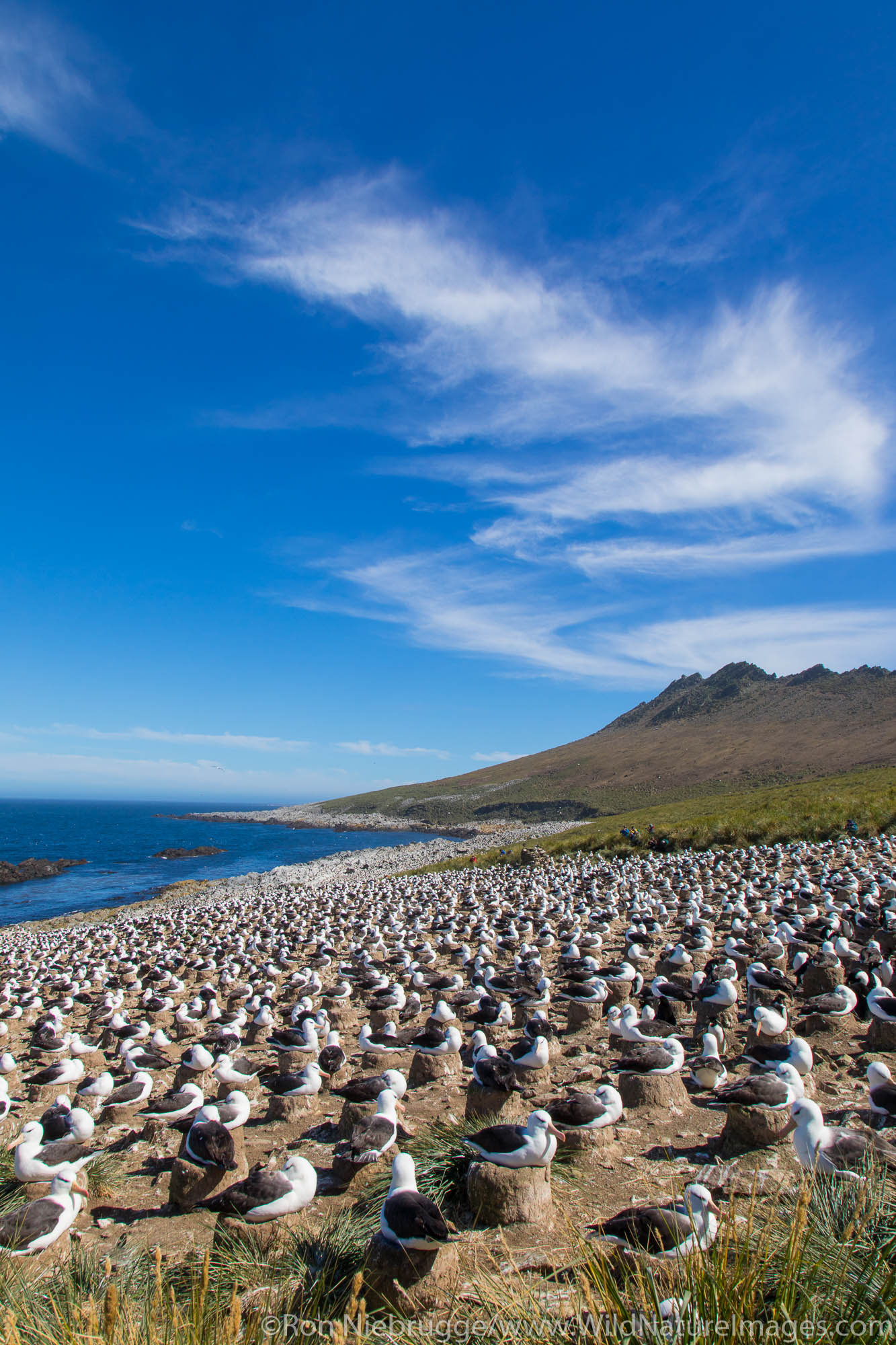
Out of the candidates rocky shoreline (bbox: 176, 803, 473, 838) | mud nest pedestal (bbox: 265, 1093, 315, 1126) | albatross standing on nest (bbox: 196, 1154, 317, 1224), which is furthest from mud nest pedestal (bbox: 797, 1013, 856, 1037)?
rocky shoreline (bbox: 176, 803, 473, 838)

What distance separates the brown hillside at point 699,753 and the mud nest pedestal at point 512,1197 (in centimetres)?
10128

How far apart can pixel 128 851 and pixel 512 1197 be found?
99.4 meters

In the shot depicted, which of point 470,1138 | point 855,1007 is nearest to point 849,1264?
point 470,1138

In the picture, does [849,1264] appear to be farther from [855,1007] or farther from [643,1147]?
[855,1007]

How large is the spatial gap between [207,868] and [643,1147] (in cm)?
7311

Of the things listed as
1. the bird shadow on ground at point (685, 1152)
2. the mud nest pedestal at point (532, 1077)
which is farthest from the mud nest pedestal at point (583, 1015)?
the bird shadow on ground at point (685, 1152)

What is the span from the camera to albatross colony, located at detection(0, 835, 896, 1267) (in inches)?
229

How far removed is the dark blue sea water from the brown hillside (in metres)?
30.9

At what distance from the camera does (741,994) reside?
11.2 meters

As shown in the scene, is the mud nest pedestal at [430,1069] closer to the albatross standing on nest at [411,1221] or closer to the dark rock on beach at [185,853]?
the albatross standing on nest at [411,1221]

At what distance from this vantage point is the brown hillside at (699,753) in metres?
107

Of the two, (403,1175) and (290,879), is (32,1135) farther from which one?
(290,879)

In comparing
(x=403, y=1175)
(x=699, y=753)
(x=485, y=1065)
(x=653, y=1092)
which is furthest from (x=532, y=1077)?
(x=699, y=753)

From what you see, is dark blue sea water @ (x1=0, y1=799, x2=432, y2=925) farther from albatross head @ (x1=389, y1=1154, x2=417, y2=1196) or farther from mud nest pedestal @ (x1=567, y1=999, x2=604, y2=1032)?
albatross head @ (x1=389, y1=1154, x2=417, y2=1196)
